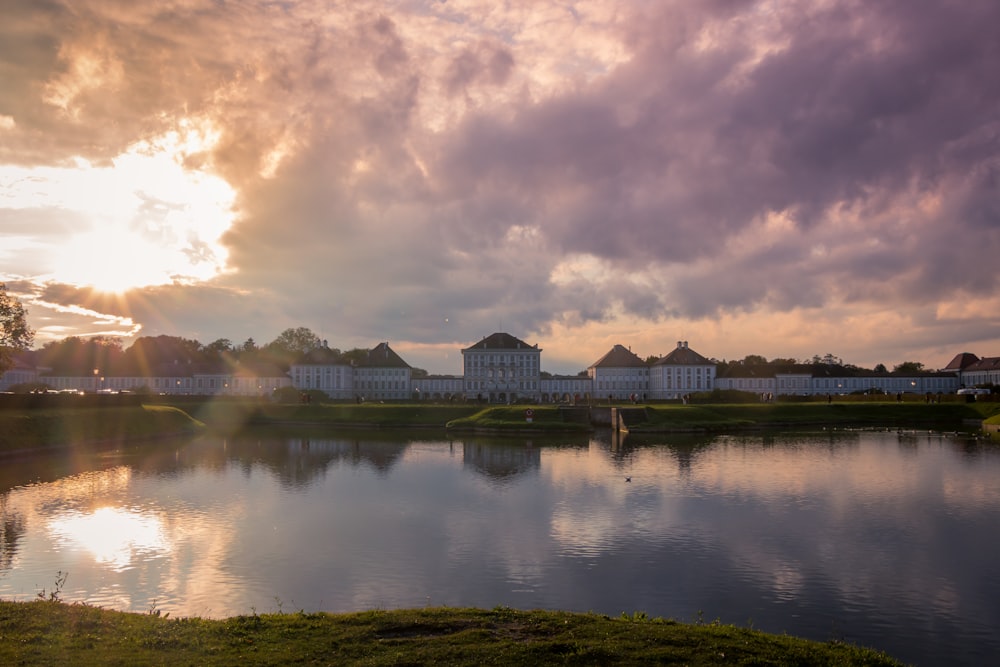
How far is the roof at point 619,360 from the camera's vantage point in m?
132

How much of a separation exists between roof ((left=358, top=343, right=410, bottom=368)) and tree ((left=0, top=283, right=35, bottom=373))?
237ft

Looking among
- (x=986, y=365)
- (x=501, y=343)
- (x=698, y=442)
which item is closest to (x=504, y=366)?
(x=501, y=343)

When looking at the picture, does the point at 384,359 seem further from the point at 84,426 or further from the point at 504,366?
the point at 84,426

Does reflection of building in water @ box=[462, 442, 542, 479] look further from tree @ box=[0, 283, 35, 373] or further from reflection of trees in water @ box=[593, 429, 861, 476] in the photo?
tree @ box=[0, 283, 35, 373]

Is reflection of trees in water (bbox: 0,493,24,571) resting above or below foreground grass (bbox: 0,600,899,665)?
below

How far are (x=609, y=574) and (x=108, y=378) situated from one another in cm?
12742

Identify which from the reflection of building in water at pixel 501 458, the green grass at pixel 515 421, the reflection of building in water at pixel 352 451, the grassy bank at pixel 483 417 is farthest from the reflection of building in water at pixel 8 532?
the green grass at pixel 515 421

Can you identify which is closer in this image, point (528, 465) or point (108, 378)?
point (528, 465)

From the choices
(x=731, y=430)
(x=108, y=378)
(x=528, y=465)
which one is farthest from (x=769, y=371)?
(x=108, y=378)

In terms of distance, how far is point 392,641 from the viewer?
1139cm

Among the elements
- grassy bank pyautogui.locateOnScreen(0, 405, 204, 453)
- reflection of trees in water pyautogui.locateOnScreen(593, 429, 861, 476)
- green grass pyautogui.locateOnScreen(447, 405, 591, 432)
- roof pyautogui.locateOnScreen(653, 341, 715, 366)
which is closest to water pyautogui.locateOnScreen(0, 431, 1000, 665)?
grassy bank pyautogui.locateOnScreen(0, 405, 204, 453)

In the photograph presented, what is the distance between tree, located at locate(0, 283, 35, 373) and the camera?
60031mm

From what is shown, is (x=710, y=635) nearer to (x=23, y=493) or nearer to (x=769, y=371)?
(x=23, y=493)

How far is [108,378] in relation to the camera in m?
126
